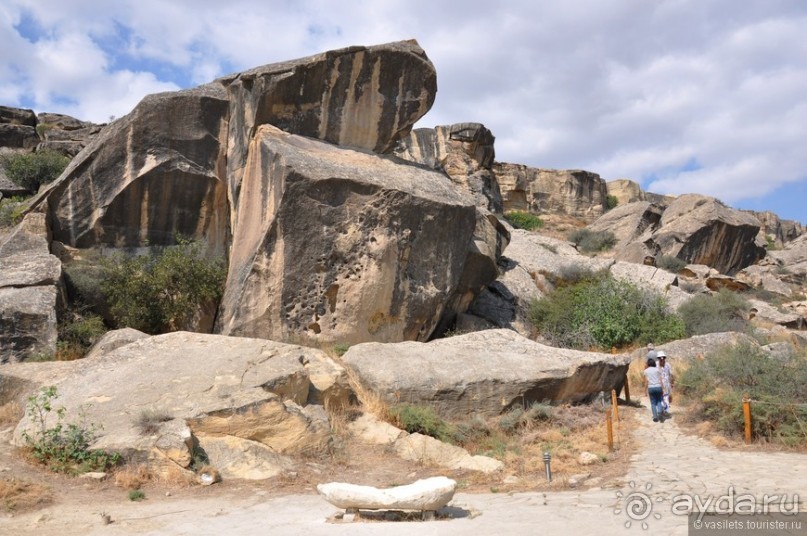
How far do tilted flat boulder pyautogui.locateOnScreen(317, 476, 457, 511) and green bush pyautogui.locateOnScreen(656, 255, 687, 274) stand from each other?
20.9 m

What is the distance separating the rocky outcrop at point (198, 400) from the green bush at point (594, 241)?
2057 centimetres

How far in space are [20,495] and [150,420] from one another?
1.61m

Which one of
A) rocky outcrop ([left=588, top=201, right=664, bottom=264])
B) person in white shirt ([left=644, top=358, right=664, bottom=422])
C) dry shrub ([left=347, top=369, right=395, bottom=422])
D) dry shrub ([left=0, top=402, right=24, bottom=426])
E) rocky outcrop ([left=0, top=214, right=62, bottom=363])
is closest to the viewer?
dry shrub ([left=0, top=402, right=24, bottom=426])

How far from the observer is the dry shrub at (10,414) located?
→ 8547mm

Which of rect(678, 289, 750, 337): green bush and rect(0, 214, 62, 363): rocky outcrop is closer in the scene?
rect(0, 214, 62, 363): rocky outcrop

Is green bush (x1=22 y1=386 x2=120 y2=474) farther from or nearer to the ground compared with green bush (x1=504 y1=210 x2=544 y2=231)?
nearer to the ground

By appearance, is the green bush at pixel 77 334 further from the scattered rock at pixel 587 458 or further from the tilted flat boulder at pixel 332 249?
the scattered rock at pixel 587 458

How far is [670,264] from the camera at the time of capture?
2484cm

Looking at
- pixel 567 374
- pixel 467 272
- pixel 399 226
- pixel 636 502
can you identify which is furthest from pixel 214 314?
pixel 636 502

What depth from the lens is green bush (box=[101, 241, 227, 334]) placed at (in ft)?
41.6

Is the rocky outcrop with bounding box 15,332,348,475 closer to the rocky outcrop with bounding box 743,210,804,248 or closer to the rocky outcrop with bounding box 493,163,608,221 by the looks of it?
the rocky outcrop with bounding box 493,163,608,221

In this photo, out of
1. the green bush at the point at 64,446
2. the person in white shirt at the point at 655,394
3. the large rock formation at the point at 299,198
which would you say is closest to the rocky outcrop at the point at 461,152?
the large rock formation at the point at 299,198

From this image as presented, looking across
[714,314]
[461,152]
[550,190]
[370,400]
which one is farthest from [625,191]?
[370,400]

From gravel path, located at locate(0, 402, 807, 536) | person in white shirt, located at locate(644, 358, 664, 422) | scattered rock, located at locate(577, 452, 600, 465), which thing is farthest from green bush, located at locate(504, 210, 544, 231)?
gravel path, located at locate(0, 402, 807, 536)
